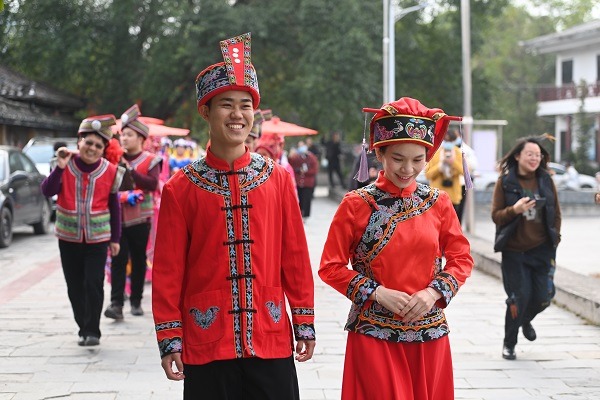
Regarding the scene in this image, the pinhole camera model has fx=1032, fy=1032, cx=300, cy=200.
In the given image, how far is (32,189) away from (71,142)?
4.79 meters

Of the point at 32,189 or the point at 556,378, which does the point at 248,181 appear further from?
the point at 32,189

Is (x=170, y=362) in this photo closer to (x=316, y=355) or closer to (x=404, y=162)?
(x=404, y=162)

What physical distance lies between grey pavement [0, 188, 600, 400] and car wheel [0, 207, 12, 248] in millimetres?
4988

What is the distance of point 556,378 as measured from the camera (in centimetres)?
692

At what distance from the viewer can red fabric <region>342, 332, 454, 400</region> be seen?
13.7 ft

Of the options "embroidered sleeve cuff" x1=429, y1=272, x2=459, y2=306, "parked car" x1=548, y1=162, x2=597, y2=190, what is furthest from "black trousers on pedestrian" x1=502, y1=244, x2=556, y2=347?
"parked car" x1=548, y1=162, x2=597, y2=190

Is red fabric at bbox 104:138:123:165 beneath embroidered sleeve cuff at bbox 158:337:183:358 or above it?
above

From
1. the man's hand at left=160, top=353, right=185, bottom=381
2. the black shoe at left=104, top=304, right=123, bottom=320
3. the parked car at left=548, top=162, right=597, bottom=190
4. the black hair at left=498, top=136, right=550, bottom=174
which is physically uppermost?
the black hair at left=498, top=136, right=550, bottom=174

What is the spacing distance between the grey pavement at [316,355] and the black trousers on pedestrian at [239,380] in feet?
1.53

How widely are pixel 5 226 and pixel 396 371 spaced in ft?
42.8

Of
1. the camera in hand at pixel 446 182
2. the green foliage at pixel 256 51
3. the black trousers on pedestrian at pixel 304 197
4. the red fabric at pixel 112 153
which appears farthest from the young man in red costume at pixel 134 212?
the green foliage at pixel 256 51

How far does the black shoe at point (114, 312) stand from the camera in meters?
9.02

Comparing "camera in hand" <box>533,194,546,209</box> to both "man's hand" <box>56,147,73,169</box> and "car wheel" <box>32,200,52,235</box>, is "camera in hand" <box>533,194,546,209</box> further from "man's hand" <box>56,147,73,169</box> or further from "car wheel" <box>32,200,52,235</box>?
"car wheel" <box>32,200,52,235</box>

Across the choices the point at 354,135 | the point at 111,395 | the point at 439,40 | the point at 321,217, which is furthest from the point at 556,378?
the point at 354,135
